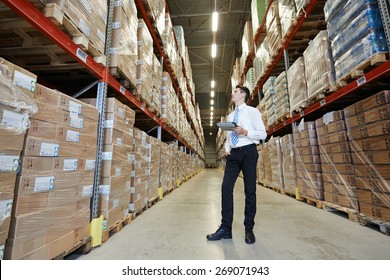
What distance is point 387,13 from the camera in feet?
7.50

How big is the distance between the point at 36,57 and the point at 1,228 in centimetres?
189

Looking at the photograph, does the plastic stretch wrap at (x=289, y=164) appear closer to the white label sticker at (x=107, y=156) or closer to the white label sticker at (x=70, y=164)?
the white label sticker at (x=107, y=156)

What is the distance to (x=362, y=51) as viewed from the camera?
2.46 meters

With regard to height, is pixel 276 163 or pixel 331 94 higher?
pixel 331 94

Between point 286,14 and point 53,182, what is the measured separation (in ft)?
17.1

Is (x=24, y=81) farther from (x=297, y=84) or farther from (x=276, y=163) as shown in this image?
(x=276, y=163)

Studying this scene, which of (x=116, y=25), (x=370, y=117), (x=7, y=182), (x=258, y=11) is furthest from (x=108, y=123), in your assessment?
(x=258, y=11)

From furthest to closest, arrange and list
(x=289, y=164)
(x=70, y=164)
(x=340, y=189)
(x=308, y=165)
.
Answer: (x=289, y=164) < (x=308, y=165) < (x=340, y=189) < (x=70, y=164)

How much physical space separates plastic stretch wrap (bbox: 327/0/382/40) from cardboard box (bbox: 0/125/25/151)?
3.77 metres

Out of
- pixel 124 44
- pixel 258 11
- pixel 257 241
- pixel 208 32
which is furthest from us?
pixel 208 32

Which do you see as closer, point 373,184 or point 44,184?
point 44,184

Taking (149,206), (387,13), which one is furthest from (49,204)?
(387,13)

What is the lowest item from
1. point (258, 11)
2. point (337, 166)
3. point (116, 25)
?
point (337, 166)

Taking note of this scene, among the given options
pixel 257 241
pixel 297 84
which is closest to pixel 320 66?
pixel 297 84
